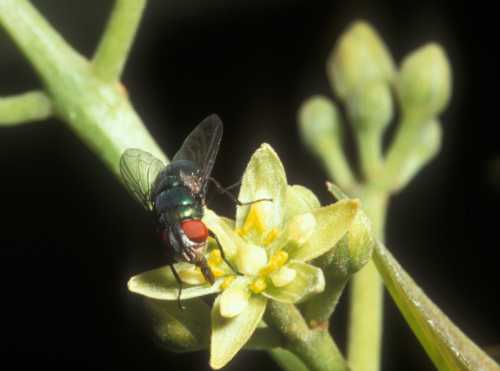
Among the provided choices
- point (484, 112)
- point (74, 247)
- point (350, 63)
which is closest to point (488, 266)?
point (484, 112)

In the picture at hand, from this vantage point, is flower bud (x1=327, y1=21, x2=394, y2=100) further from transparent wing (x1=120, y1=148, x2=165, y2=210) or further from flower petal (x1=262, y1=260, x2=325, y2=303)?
flower petal (x1=262, y1=260, x2=325, y2=303)

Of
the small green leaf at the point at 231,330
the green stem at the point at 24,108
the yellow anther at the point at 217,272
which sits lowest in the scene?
the small green leaf at the point at 231,330

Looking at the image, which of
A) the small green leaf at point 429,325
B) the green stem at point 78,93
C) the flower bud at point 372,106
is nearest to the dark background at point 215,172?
the flower bud at point 372,106

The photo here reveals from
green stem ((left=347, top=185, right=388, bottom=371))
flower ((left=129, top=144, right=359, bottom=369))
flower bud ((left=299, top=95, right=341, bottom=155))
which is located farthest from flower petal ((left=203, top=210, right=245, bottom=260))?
flower bud ((left=299, top=95, right=341, bottom=155))

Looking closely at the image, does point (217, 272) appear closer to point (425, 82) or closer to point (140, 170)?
point (140, 170)

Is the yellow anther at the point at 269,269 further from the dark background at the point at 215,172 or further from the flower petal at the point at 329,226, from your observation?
the dark background at the point at 215,172

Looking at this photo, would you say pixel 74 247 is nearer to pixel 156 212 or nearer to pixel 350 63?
pixel 350 63
